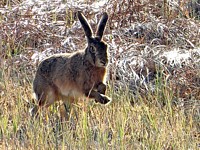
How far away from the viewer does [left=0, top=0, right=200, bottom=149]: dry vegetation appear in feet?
21.4

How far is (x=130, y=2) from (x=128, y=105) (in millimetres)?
3251

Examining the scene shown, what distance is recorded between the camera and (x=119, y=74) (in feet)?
29.3

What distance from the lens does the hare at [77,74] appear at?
24.3ft

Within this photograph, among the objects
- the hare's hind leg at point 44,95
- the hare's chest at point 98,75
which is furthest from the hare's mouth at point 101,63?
the hare's hind leg at point 44,95

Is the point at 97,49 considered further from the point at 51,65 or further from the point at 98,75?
the point at 51,65

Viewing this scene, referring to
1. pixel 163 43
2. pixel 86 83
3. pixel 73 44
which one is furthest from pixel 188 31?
pixel 86 83

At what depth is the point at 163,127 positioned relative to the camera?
6617 mm

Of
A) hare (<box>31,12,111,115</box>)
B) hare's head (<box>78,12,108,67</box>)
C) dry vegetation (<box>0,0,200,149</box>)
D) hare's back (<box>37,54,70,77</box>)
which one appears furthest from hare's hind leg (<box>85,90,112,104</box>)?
hare's back (<box>37,54,70,77</box>)

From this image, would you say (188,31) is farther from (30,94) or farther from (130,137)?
(130,137)

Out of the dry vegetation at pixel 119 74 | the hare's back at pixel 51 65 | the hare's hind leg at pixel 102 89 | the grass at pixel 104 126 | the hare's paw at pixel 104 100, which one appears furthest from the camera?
the hare's back at pixel 51 65

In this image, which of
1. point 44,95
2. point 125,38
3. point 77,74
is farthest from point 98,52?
point 125,38

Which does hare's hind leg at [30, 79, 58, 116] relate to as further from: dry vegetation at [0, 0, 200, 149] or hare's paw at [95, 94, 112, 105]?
hare's paw at [95, 94, 112, 105]

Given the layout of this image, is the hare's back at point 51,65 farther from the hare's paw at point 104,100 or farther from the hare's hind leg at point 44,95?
the hare's paw at point 104,100

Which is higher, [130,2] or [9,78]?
[130,2]
